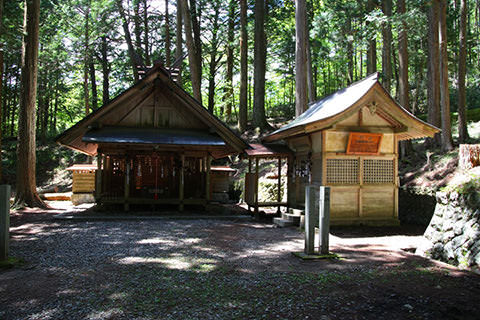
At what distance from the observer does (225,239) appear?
26.2 feet

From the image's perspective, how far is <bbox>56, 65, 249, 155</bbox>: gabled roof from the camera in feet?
37.8

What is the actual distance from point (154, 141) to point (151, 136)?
593mm

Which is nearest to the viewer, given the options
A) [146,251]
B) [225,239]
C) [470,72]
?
[146,251]

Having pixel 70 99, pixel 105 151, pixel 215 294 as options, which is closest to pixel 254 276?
pixel 215 294

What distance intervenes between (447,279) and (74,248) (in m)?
6.73

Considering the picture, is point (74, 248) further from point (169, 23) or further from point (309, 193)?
point (169, 23)

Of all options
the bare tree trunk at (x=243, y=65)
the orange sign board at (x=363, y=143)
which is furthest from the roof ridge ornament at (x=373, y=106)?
the bare tree trunk at (x=243, y=65)

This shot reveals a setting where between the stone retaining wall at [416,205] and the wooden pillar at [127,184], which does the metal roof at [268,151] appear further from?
the stone retaining wall at [416,205]

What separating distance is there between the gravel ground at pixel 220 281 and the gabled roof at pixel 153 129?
441 cm

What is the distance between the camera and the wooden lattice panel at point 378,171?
10.1 metres

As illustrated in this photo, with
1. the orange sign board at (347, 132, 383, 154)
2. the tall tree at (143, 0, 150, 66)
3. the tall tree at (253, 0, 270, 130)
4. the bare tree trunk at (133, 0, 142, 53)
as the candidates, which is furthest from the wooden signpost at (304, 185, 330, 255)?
the tall tree at (143, 0, 150, 66)

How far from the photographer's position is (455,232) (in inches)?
246

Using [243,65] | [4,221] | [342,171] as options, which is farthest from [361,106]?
[243,65]

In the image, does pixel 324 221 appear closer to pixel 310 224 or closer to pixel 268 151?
pixel 310 224
